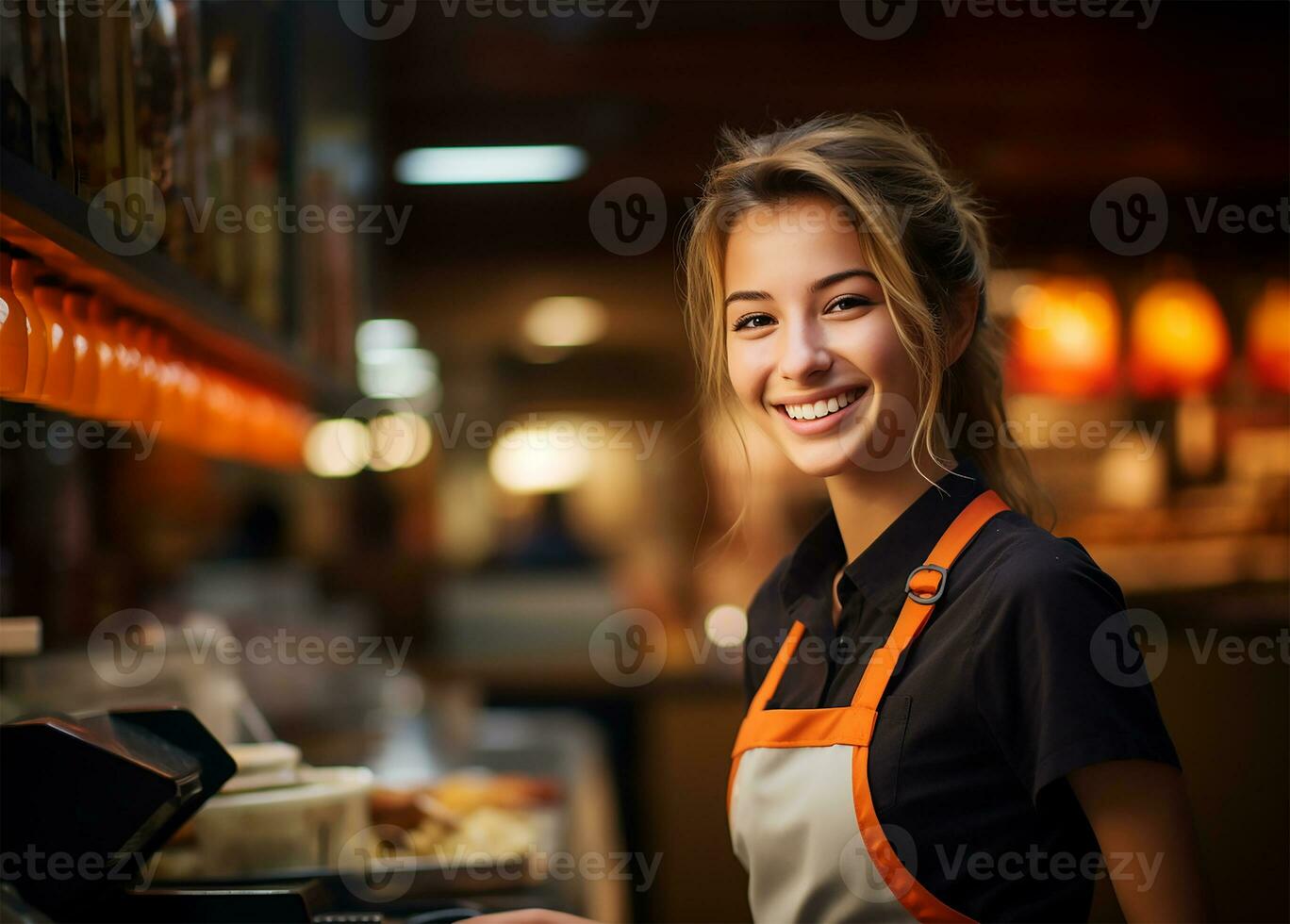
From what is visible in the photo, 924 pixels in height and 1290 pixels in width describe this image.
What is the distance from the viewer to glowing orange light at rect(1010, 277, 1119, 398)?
4.79 meters

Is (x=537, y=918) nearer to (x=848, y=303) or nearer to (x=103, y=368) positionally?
(x=848, y=303)

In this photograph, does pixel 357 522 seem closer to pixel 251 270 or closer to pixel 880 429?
pixel 251 270

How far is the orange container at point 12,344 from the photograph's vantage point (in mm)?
1177

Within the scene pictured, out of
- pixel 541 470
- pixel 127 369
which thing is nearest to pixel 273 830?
pixel 127 369

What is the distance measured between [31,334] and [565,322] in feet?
25.4

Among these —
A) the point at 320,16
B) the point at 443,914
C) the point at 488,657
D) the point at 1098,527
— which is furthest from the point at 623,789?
the point at 443,914

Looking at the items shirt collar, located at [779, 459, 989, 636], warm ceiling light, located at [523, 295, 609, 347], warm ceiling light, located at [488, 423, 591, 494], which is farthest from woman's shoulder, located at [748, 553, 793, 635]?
warm ceiling light, located at [488, 423, 591, 494]

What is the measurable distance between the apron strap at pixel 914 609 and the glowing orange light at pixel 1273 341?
13.6ft

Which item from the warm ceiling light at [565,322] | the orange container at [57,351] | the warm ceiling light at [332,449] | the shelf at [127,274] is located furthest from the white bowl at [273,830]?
the warm ceiling light at [332,449]

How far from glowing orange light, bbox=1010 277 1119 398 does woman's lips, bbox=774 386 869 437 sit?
3765 millimetres

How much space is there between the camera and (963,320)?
1341mm

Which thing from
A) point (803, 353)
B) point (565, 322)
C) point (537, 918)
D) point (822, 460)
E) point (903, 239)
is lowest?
point (537, 918)

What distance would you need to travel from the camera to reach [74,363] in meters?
1.37

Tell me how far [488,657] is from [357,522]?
2.92m
